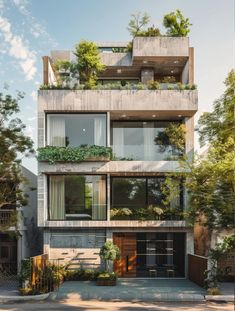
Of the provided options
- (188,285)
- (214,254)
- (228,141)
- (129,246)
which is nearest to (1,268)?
(129,246)

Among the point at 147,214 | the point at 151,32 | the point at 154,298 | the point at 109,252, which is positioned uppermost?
the point at 151,32

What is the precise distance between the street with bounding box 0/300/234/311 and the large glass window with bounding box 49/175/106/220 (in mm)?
6678

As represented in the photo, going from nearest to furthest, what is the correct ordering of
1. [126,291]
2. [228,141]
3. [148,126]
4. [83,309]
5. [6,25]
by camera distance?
[6,25] < [83,309] < [126,291] < [228,141] < [148,126]

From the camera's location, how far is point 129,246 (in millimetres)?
23266

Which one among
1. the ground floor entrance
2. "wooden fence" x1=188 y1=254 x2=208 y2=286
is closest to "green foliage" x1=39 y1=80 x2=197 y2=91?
the ground floor entrance

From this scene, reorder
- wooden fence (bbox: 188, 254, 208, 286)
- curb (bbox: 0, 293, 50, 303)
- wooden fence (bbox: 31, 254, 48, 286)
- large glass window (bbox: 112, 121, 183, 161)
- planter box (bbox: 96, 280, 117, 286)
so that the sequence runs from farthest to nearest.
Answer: large glass window (bbox: 112, 121, 183, 161)
planter box (bbox: 96, 280, 117, 286)
wooden fence (bbox: 188, 254, 208, 286)
wooden fence (bbox: 31, 254, 48, 286)
curb (bbox: 0, 293, 50, 303)

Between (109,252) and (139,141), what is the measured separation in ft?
25.9

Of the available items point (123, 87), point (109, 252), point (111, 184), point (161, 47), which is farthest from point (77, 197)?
point (161, 47)

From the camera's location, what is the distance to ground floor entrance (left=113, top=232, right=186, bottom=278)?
906 inches

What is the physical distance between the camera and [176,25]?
979 inches

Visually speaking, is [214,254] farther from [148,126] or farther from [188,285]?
[148,126]

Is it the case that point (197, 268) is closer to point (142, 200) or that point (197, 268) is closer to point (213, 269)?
point (213, 269)

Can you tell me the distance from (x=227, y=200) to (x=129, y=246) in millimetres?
8663

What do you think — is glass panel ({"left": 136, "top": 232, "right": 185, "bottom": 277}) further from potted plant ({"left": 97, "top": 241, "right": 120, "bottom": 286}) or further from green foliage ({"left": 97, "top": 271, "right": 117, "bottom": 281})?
green foliage ({"left": 97, "top": 271, "right": 117, "bottom": 281})
